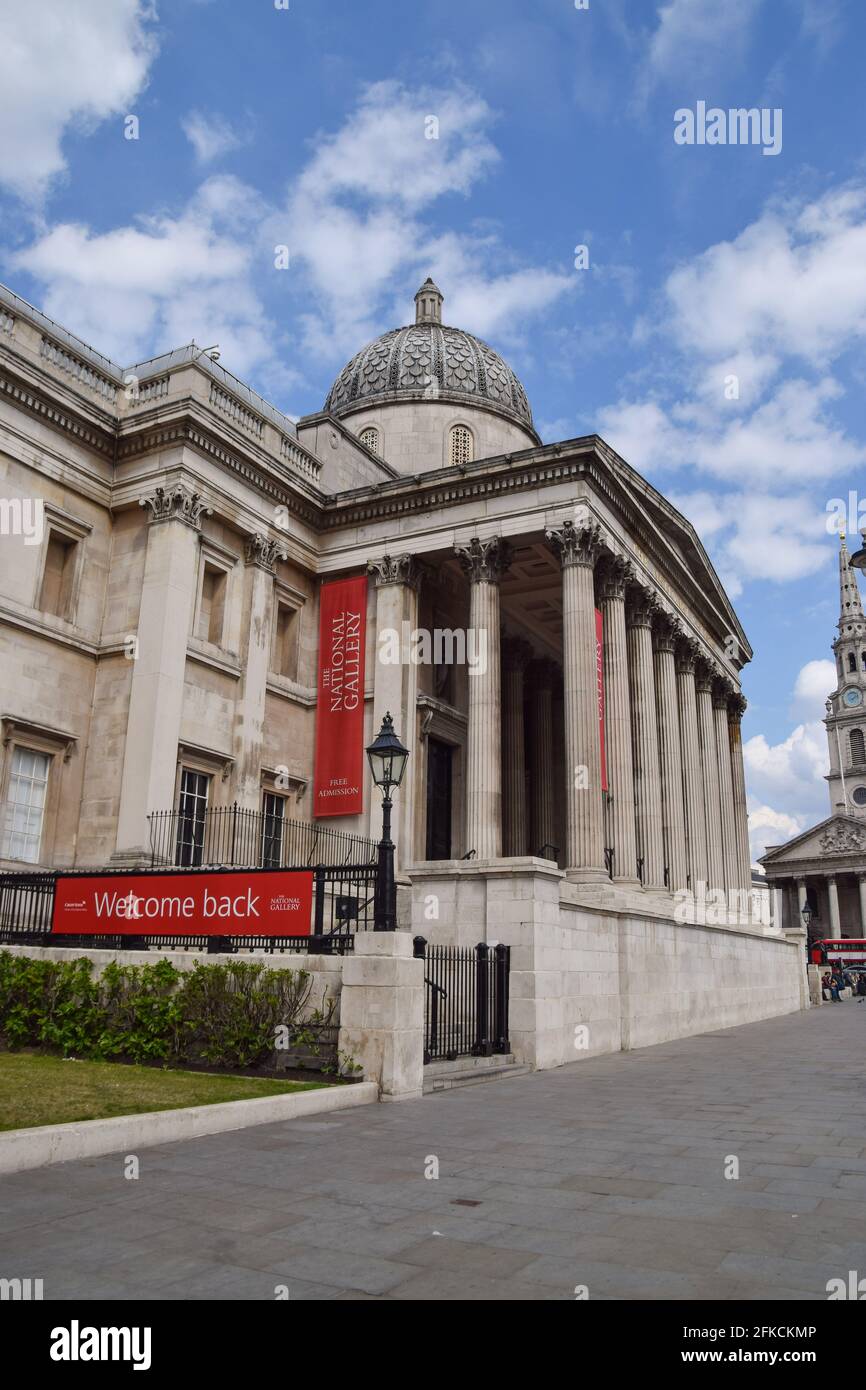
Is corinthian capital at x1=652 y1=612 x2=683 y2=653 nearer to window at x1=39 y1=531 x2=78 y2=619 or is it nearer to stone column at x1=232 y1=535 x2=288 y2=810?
stone column at x1=232 y1=535 x2=288 y2=810

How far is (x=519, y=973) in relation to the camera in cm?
1647

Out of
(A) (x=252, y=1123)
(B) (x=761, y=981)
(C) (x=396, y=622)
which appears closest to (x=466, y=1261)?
(A) (x=252, y=1123)

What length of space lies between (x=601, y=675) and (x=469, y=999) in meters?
13.6

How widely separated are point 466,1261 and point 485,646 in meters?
22.1

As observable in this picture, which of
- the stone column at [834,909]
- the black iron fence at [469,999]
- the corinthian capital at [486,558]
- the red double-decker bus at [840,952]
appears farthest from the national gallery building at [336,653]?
the stone column at [834,909]

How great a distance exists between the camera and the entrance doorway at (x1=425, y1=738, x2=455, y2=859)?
30750 mm

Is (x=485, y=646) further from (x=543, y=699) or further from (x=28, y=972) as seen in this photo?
(x=28, y=972)

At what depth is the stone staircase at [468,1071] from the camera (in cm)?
1344

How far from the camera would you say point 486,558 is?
2805cm

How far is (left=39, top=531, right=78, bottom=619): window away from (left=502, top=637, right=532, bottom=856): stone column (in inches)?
629

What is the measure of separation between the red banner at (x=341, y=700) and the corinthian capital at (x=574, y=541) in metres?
6.16

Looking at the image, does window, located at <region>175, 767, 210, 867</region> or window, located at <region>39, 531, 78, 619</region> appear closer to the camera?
window, located at <region>175, 767, 210, 867</region>

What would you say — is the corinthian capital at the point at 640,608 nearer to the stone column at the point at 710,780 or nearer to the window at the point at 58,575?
the stone column at the point at 710,780

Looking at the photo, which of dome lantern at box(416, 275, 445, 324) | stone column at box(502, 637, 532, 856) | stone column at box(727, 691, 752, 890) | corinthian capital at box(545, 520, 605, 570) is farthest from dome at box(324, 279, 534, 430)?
stone column at box(727, 691, 752, 890)
